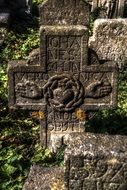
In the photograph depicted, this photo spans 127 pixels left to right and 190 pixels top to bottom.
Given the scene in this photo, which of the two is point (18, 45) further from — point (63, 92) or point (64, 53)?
point (64, 53)

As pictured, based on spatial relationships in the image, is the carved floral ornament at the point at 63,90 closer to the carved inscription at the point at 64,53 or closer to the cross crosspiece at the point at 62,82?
the cross crosspiece at the point at 62,82

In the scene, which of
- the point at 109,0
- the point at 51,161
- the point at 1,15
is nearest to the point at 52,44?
the point at 51,161

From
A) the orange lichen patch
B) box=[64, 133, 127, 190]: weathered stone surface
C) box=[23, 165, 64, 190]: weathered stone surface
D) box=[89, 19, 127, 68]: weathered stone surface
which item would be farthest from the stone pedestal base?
box=[89, 19, 127, 68]: weathered stone surface

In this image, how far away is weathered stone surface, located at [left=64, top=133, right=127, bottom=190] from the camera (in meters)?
3.41

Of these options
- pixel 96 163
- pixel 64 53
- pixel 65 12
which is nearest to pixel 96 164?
pixel 96 163

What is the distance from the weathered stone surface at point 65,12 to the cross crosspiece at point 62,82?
9 centimetres

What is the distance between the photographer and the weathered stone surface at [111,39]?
749 cm

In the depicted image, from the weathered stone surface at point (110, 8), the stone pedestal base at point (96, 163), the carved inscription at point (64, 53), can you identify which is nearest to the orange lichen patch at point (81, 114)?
the carved inscription at point (64, 53)

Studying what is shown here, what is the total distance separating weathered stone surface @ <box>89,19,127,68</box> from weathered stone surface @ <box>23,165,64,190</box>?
3503 mm

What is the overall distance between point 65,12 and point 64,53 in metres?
0.70

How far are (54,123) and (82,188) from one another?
7.41 ft

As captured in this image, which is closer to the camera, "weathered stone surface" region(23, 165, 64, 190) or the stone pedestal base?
the stone pedestal base

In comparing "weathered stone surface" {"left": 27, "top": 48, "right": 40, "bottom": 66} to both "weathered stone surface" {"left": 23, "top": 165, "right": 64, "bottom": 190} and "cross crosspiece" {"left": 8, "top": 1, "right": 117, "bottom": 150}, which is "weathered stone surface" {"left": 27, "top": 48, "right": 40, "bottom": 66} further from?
"weathered stone surface" {"left": 23, "top": 165, "right": 64, "bottom": 190}

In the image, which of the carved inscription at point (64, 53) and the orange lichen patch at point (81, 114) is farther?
the orange lichen patch at point (81, 114)
